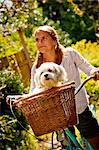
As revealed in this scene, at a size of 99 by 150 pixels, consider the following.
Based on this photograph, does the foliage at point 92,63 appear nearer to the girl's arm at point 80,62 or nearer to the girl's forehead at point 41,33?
the girl's arm at point 80,62

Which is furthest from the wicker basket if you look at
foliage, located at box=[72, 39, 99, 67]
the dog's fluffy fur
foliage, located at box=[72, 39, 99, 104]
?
foliage, located at box=[72, 39, 99, 67]

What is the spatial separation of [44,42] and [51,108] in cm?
67

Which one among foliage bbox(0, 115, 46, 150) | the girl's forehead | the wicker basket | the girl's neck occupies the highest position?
the girl's forehead

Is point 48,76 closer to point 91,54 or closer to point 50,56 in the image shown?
point 50,56

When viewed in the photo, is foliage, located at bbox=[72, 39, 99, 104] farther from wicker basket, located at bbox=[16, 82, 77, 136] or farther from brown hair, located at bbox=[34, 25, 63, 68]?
wicker basket, located at bbox=[16, 82, 77, 136]

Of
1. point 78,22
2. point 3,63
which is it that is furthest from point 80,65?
point 78,22

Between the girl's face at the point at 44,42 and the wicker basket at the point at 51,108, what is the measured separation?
56 centimetres

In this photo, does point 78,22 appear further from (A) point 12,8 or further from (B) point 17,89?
(B) point 17,89

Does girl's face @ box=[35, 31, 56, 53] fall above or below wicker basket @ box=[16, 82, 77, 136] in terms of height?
above

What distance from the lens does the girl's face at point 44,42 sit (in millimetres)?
3510

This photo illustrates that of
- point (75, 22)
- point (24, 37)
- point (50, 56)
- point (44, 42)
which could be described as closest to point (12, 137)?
point (50, 56)

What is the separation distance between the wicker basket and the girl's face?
0.56 metres

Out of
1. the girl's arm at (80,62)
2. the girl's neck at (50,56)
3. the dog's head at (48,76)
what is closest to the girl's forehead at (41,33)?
the girl's neck at (50,56)

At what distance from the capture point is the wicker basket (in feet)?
10.1
